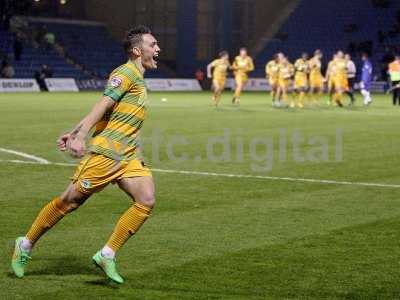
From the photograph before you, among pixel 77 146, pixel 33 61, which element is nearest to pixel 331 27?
pixel 33 61

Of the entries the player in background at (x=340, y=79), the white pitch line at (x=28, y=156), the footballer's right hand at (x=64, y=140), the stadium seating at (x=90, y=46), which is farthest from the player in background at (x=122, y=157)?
the stadium seating at (x=90, y=46)

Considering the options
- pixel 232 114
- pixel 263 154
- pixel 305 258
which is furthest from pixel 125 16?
pixel 305 258

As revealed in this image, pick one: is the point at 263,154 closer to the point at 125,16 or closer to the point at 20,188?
the point at 20,188

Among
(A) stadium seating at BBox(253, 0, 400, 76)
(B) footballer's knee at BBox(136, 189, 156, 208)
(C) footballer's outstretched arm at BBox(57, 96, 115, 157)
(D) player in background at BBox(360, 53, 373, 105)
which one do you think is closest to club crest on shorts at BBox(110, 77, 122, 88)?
(C) footballer's outstretched arm at BBox(57, 96, 115, 157)

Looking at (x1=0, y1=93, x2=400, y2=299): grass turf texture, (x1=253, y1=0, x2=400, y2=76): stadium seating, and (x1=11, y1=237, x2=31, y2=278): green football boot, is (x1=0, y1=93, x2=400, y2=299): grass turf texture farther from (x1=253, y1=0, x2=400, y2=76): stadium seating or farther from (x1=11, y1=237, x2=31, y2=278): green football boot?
(x1=253, y1=0, x2=400, y2=76): stadium seating

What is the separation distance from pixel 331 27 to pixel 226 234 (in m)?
61.8

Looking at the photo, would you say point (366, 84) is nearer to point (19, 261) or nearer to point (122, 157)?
point (122, 157)

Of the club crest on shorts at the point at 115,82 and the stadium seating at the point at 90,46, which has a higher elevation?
the club crest on shorts at the point at 115,82

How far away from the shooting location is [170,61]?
6400cm

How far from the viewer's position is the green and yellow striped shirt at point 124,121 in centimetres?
728

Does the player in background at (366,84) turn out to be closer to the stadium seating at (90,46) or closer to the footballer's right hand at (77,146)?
the stadium seating at (90,46)

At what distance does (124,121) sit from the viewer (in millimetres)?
7324

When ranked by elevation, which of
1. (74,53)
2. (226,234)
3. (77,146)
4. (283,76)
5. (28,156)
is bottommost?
(74,53)

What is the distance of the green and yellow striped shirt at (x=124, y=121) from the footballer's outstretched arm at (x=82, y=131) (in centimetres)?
16
